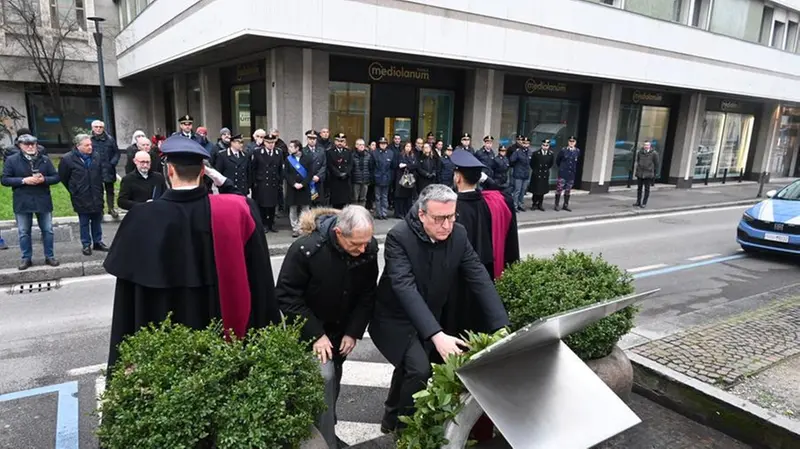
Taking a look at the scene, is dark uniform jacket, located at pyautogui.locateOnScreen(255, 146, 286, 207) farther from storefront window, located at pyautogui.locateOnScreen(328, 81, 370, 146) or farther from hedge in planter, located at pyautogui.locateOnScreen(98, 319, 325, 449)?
hedge in planter, located at pyautogui.locateOnScreen(98, 319, 325, 449)

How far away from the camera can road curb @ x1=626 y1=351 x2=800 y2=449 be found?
157 inches

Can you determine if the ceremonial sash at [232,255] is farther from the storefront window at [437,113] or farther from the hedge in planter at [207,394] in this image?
the storefront window at [437,113]

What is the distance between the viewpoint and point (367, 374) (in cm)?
522

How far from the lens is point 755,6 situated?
76.6ft

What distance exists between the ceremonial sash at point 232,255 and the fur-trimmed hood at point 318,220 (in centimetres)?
41

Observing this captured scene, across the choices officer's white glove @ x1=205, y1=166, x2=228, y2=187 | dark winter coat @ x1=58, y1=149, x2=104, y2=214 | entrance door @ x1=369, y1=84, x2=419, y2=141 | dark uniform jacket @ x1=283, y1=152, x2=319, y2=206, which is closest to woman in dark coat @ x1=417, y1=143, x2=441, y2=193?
entrance door @ x1=369, y1=84, x2=419, y2=141

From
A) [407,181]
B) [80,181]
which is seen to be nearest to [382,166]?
[407,181]

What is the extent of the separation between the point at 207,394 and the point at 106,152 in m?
10.3

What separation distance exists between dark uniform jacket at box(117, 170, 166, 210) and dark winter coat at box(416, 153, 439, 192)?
6.86 metres

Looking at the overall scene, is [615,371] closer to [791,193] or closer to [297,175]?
[297,175]

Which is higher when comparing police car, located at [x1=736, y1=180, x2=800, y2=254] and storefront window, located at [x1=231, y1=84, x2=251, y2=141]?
storefront window, located at [x1=231, y1=84, x2=251, y2=141]

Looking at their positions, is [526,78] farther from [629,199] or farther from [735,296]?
[735,296]

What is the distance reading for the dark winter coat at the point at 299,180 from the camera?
37.3 feet

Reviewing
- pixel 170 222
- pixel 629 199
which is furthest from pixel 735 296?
pixel 629 199
